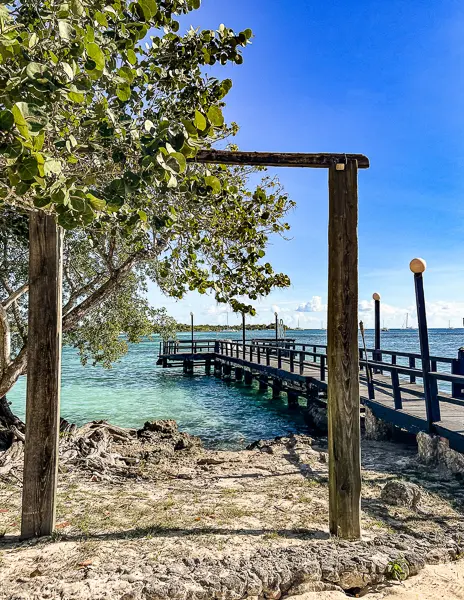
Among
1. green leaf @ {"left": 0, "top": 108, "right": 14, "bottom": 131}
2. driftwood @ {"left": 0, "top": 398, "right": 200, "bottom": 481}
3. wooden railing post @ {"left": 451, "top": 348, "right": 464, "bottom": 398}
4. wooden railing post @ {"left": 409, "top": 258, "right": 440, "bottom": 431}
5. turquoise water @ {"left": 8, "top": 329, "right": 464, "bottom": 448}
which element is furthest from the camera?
turquoise water @ {"left": 8, "top": 329, "right": 464, "bottom": 448}

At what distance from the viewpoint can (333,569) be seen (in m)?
3.09

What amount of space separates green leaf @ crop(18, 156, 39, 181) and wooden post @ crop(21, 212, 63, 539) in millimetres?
1787

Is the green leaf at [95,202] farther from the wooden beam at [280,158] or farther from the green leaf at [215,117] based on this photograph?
the wooden beam at [280,158]

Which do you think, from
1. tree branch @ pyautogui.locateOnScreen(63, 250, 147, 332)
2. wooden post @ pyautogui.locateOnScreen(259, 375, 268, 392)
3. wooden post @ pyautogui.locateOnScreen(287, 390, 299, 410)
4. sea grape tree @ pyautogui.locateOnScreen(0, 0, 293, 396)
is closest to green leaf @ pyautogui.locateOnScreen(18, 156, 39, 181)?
sea grape tree @ pyautogui.locateOnScreen(0, 0, 293, 396)

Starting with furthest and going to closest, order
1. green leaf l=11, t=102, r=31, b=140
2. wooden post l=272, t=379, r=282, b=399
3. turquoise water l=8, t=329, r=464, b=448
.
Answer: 1. wooden post l=272, t=379, r=282, b=399
2. turquoise water l=8, t=329, r=464, b=448
3. green leaf l=11, t=102, r=31, b=140

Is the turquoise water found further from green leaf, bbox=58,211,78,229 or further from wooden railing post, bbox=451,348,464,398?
green leaf, bbox=58,211,78,229

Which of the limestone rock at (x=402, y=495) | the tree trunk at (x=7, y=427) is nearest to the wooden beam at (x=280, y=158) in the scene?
the limestone rock at (x=402, y=495)

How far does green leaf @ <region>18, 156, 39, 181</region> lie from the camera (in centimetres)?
186

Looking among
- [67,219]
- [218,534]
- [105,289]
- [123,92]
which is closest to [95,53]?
[123,92]

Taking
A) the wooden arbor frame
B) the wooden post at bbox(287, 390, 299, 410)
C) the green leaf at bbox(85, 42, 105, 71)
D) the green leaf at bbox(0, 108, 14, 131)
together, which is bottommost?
the wooden post at bbox(287, 390, 299, 410)

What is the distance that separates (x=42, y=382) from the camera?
11.6 feet

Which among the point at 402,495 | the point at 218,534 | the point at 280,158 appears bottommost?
the point at 402,495

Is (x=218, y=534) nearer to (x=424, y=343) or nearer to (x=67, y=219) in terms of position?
(x=67, y=219)

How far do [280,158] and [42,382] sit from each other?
283cm
